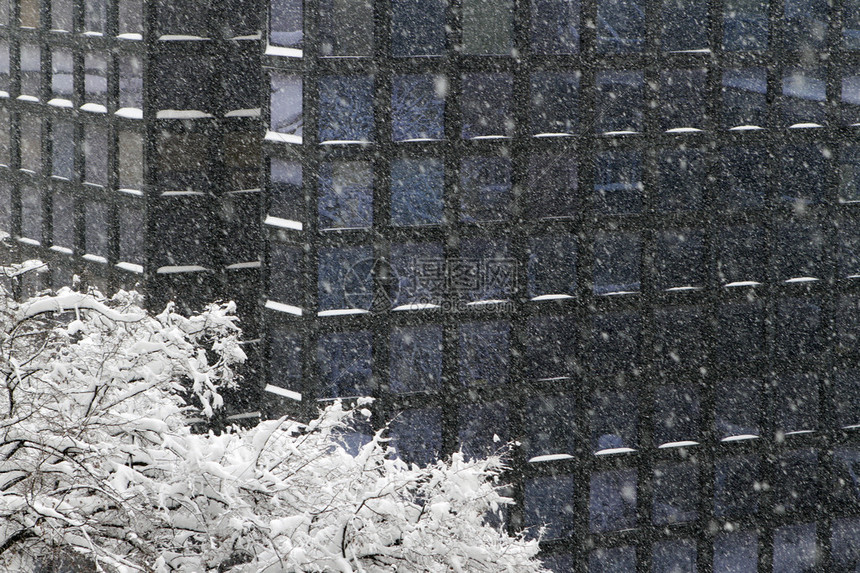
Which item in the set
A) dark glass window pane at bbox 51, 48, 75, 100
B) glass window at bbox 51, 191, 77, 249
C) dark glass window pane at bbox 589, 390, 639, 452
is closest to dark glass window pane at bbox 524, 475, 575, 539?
dark glass window pane at bbox 589, 390, 639, 452

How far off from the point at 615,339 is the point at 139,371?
12100 millimetres

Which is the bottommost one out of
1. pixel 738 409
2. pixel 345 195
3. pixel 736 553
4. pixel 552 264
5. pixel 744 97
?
pixel 736 553

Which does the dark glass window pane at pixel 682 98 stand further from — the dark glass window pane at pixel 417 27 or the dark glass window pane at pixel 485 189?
the dark glass window pane at pixel 417 27

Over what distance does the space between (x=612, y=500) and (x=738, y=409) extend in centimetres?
329

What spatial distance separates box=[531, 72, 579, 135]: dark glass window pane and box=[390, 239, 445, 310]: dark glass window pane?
306 centimetres

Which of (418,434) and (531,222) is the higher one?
(531,222)

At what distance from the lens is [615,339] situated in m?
23.9

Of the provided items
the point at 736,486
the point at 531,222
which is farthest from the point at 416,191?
the point at 736,486

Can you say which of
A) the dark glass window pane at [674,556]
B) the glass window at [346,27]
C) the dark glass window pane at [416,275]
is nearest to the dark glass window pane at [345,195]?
the dark glass window pane at [416,275]

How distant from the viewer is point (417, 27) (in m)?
21.7

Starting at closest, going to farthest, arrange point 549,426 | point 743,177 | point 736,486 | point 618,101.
Result: point 618,101 < point 549,426 < point 743,177 < point 736,486

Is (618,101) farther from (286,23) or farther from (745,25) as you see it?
(286,23)

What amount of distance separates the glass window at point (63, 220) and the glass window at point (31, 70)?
236 cm

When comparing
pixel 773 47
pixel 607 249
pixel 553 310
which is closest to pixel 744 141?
pixel 773 47
